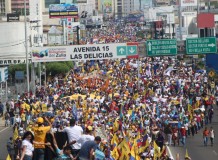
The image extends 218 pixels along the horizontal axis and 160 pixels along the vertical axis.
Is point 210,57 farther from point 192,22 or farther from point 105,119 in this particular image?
point 192,22

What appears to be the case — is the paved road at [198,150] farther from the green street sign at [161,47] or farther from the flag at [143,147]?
the green street sign at [161,47]

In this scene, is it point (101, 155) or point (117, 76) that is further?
point (117, 76)

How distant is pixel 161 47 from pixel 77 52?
463 centimetres

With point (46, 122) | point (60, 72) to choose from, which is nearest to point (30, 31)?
point (60, 72)

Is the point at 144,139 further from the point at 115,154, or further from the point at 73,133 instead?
the point at 73,133

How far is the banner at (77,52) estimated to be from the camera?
2248 inches

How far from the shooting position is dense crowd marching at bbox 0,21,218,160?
18812 mm

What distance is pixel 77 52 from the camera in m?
57.1

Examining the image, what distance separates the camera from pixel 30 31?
88.2 meters

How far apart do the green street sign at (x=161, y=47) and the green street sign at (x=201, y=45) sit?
0.85m

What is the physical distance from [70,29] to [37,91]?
6715cm

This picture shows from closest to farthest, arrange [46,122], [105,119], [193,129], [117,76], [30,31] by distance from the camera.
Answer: [46,122] < [105,119] < [193,129] < [117,76] < [30,31]

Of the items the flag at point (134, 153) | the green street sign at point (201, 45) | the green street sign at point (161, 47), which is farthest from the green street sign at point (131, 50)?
the flag at point (134, 153)

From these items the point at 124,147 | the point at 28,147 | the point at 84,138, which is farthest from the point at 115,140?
the point at 28,147
